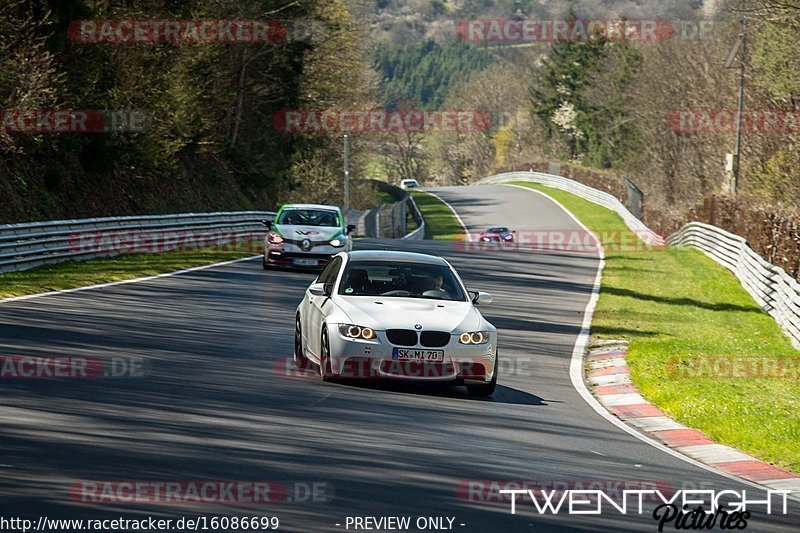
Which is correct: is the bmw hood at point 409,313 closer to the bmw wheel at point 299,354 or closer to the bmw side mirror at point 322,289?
the bmw side mirror at point 322,289

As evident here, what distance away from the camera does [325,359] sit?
13320 millimetres

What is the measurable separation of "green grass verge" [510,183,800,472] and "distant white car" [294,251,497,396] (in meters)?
2.46

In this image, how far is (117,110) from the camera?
3812 centimetres

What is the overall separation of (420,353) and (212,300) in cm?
1003

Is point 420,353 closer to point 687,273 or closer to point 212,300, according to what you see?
point 212,300

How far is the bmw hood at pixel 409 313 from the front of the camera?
13.1 meters

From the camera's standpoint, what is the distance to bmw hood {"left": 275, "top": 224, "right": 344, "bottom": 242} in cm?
2962

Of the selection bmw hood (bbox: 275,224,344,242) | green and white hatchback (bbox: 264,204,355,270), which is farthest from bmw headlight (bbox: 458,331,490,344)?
bmw hood (bbox: 275,224,344,242)

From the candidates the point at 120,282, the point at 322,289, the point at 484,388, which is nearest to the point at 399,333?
the point at 484,388

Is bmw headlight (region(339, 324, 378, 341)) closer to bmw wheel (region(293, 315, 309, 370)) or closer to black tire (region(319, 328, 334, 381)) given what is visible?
black tire (region(319, 328, 334, 381))

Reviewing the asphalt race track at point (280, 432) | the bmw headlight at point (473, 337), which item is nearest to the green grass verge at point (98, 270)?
the asphalt race track at point (280, 432)

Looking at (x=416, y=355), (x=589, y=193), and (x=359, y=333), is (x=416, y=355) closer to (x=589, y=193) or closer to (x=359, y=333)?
(x=359, y=333)

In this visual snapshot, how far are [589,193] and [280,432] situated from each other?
85.8 m
